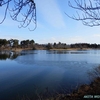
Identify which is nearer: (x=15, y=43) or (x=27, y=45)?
(x=15, y=43)

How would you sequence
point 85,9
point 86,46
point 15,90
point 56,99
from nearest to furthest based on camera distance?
point 85,9
point 56,99
point 15,90
point 86,46

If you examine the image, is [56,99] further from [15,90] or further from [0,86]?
[0,86]

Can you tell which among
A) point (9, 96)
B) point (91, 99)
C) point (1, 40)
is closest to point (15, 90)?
point (9, 96)

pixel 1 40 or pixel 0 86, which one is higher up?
pixel 1 40

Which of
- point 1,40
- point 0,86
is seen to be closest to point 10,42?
point 1,40

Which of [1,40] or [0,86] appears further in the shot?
[1,40]

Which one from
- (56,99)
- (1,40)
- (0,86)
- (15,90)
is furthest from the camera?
(1,40)

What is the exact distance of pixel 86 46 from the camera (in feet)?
347

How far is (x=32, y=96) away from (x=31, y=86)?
1789mm

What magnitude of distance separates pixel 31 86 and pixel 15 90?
118cm

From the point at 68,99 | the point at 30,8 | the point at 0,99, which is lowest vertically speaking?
the point at 0,99

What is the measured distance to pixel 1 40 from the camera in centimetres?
6875

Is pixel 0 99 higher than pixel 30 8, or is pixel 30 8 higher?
pixel 30 8

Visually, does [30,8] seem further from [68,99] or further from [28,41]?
[28,41]
